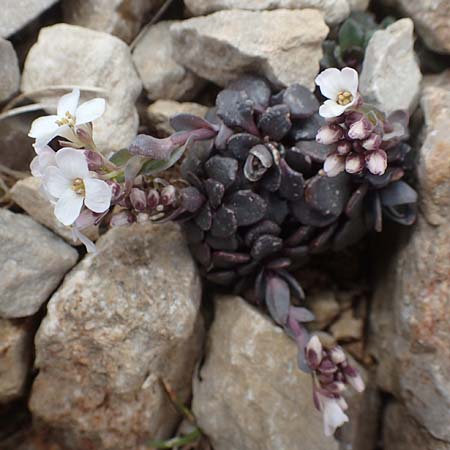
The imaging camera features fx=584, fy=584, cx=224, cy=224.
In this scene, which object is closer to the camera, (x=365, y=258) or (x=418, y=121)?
(x=418, y=121)

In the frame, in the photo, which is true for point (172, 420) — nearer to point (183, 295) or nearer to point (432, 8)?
point (183, 295)

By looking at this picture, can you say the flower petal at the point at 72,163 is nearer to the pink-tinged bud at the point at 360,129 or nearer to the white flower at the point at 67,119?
the white flower at the point at 67,119

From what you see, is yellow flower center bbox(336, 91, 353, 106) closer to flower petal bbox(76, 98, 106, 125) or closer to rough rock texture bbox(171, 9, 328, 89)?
rough rock texture bbox(171, 9, 328, 89)

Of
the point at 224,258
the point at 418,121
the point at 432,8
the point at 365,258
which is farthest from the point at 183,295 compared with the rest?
the point at 432,8

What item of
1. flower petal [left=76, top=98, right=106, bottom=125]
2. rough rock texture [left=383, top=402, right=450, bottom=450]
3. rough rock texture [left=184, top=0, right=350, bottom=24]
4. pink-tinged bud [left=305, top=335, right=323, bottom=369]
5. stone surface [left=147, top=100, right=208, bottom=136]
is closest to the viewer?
flower petal [left=76, top=98, right=106, bottom=125]

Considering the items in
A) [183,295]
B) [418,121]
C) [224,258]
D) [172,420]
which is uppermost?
[418,121]

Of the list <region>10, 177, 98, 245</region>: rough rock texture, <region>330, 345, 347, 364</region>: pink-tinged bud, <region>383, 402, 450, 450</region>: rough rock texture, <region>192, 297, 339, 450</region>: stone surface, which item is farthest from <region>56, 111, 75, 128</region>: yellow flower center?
<region>383, 402, 450, 450</region>: rough rock texture
